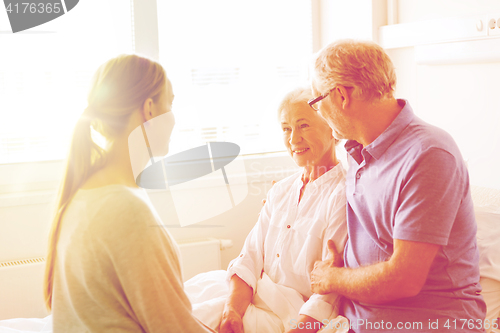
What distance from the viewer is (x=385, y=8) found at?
2.43 meters

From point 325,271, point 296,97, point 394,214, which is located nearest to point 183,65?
point 296,97

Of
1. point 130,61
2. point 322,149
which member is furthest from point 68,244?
point 322,149

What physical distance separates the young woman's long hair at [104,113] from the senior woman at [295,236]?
0.76 m

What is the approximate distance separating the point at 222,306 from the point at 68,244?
31.3 inches

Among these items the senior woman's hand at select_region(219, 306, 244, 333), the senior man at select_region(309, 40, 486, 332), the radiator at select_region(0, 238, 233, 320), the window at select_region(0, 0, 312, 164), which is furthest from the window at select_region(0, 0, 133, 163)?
the senior man at select_region(309, 40, 486, 332)

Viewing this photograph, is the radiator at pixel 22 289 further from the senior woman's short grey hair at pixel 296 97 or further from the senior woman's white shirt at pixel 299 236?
the senior woman's short grey hair at pixel 296 97

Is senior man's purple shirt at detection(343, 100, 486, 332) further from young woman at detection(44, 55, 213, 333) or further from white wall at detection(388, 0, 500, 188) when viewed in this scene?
white wall at detection(388, 0, 500, 188)

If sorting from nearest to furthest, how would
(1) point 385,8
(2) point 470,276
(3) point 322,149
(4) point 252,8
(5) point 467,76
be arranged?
(2) point 470,276
(3) point 322,149
(5) point 467,76
(1) point 385,8
(4) point 252,8

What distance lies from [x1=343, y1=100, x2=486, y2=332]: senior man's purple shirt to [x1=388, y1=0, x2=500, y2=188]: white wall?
0.75 metres

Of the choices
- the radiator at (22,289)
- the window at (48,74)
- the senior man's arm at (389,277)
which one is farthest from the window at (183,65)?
the senior man's arm at (389,277)

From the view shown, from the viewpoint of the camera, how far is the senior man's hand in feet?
4.61

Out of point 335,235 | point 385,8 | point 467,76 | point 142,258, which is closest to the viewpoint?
point 142,258

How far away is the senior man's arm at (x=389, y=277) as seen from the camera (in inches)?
46.5

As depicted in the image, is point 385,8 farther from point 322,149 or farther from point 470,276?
point 470,276
